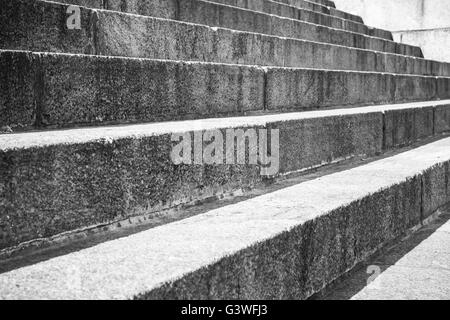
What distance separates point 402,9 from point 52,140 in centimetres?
1284

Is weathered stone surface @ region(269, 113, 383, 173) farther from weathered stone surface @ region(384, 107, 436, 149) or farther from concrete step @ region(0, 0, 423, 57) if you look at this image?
concrete step @ region(0, 0, 423, 57)

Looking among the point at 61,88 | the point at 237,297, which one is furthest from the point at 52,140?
the point at 237,297

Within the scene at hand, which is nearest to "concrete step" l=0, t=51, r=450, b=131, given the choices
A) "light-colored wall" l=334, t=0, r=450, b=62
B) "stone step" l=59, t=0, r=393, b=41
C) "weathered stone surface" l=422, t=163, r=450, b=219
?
"stone step" l=59, t=0, r=393, b=41

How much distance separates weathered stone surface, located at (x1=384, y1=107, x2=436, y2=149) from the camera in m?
4.39

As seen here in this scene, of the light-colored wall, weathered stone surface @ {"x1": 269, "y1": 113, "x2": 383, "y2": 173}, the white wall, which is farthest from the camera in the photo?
the white wall

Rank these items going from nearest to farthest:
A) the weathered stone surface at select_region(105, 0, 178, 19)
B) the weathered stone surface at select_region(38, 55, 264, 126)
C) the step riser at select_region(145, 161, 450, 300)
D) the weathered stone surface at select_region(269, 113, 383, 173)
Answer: the step riser at select_region(145, 161, 450, 300)
the weathered stone surface at select_region(38, 55, 264, 126)
the weathered stone surface at select_region(269, 113, 383, 173)
the weathered stone surface at select_region(105, 0, 178, 19)

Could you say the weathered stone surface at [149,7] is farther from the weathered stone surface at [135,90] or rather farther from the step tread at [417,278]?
the step tread at [417,278]

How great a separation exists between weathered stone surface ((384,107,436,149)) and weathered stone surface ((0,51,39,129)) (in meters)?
3.09

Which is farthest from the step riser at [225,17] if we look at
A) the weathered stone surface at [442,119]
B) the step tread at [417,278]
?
the step tread at [417,278]

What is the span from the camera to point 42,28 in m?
2.58

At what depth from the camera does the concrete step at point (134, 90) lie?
6.77 ft

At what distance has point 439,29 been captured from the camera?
39.1 feet

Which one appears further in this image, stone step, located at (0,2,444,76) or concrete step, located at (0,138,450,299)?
stone step, located at (0,2,444,76)

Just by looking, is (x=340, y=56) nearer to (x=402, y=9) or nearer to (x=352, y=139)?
(x=352, y=139)
